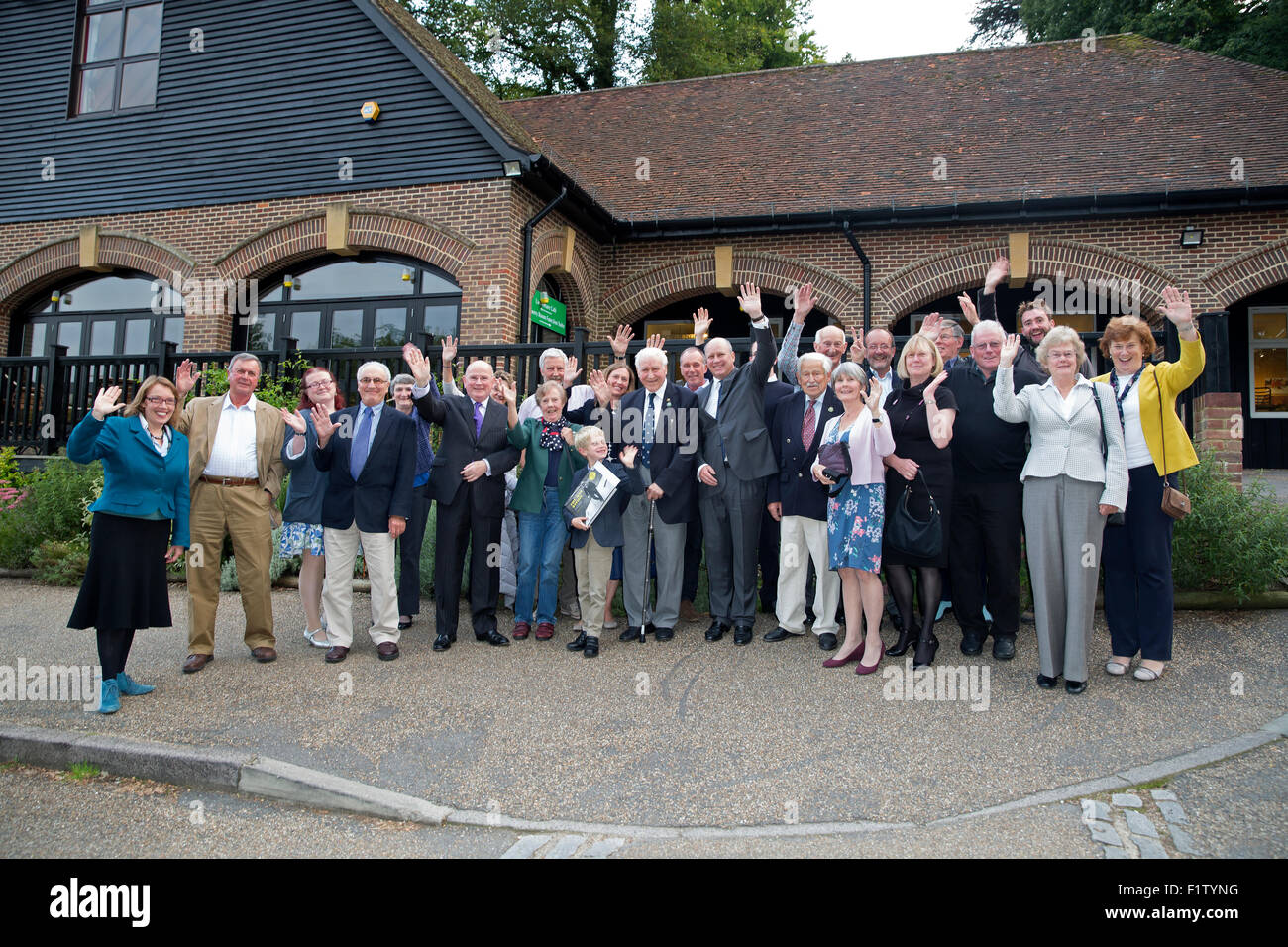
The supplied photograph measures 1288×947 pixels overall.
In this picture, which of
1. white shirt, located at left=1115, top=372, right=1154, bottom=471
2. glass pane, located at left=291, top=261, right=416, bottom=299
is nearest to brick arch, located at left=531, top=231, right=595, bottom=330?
glass pane, located at left=291, top=261, right=416, bottom=299

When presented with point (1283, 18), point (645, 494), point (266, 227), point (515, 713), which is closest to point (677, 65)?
point (1283, 18)

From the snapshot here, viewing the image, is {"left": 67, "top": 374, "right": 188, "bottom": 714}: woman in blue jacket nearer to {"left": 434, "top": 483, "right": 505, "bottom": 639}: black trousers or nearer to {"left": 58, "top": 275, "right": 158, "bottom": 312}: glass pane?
{"left": 434, "top": 483, "right": 505, "bottom": 639}: black trousers

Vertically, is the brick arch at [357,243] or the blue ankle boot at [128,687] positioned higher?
the brick arch at [357,243]

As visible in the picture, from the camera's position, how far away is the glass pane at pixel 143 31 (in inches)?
572

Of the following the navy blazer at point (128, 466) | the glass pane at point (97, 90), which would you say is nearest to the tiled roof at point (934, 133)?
the glass pane at point (97, 90)

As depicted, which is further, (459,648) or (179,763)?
(459,648)

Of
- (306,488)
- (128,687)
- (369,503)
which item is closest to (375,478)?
(369,503)

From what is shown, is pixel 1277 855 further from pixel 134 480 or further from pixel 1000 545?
pixel 134 480

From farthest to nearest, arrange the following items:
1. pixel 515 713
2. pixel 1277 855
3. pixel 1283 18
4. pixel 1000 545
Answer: pixel 1283 18 → pixel 1000 545 → pixel 515 713 → pixel 1277 855

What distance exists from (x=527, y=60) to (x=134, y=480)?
25.8 m

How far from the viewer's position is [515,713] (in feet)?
16.1

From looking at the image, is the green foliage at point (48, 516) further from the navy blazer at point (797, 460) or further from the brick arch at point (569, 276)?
the navy blazer at point (797, 460)

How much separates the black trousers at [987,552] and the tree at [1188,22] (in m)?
21.6

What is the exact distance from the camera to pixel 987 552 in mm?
5398
